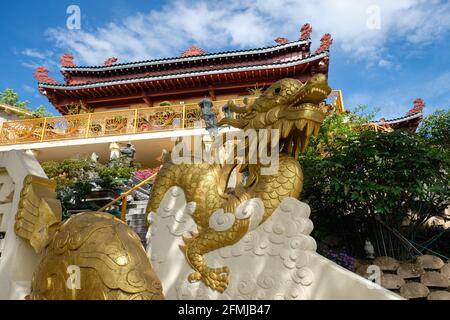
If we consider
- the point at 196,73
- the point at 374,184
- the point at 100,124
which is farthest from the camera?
the point at 196,73

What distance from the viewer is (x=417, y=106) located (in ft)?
41.2

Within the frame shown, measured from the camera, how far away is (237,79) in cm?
1318

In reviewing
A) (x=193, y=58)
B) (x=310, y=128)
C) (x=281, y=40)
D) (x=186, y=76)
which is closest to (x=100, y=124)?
(x=186, y=76)

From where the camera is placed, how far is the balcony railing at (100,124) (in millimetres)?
11656

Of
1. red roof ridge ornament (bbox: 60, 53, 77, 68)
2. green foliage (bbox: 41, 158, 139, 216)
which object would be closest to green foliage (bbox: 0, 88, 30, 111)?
red roof ridge ornament (bbox: 60, 53, 77, 68)

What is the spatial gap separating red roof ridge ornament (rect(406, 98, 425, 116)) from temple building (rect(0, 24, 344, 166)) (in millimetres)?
3231

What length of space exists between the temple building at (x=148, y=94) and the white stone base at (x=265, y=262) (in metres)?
7.28

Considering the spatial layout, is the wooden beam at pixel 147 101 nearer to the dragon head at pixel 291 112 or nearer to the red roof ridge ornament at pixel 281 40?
the red roof ridge ornament at pixel 281 40

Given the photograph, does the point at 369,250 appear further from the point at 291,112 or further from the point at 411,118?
the point at 411,118

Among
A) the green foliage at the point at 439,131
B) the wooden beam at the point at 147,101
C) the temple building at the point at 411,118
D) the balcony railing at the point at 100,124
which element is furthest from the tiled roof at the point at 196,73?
the green foliage at the point at 439,131

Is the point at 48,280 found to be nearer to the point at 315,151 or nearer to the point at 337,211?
the point at 337,211

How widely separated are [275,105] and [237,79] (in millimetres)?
10982

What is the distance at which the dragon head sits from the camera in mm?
2344

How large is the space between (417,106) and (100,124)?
11.4 m
